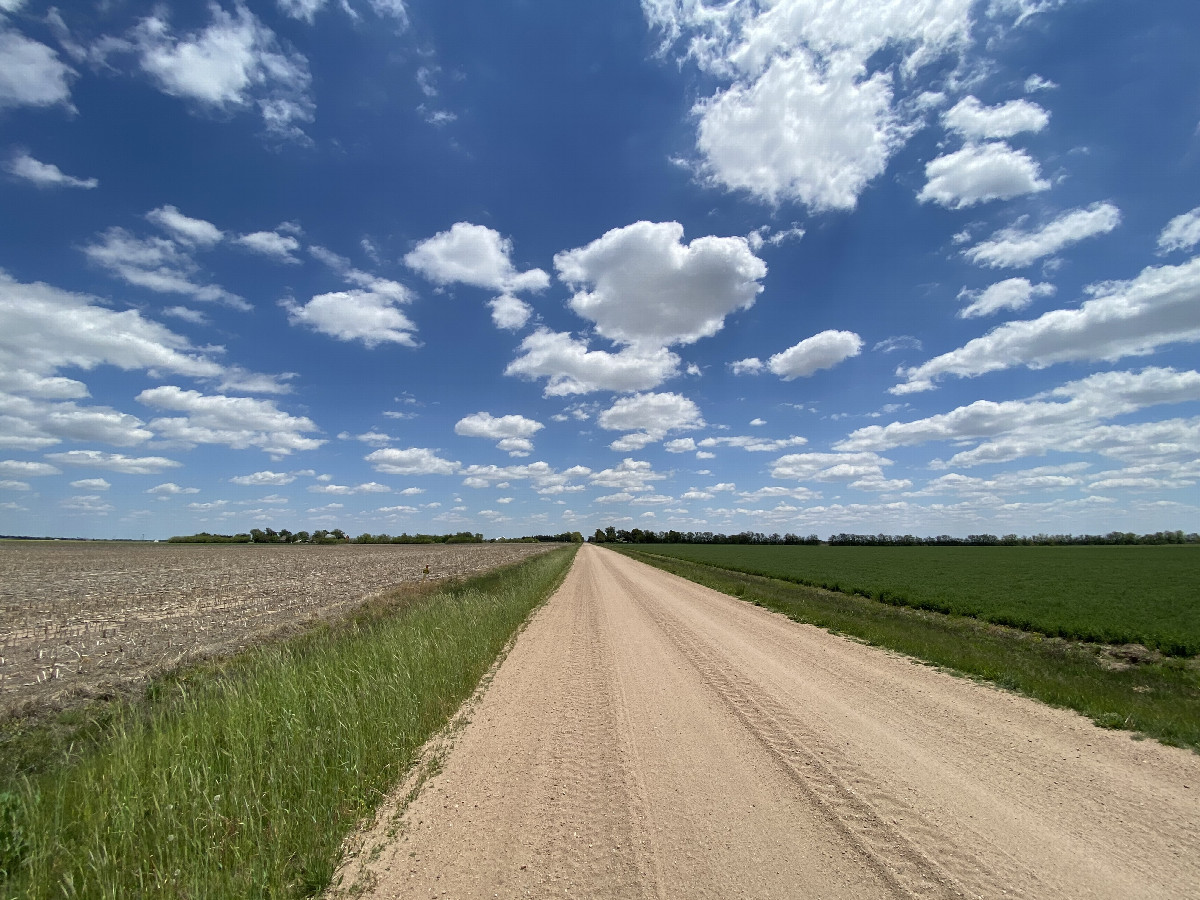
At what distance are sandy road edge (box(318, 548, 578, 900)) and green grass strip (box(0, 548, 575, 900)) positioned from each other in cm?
11

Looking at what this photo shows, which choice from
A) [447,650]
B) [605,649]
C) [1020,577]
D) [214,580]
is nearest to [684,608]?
[605,649]

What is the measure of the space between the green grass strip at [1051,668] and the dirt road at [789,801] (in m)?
0.66

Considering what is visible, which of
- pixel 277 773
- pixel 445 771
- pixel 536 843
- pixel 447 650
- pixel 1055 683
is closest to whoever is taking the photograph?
pixel 536 843

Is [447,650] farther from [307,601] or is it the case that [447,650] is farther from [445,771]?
[307,601]

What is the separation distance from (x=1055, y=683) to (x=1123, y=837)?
6104 millimetres

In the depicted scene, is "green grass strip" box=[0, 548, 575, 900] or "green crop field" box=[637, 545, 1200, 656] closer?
"green grass strip" box=[0, 548, 575, 900]

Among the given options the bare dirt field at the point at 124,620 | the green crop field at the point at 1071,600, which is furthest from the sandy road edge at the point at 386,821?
the green crop field at the point at 1071,600

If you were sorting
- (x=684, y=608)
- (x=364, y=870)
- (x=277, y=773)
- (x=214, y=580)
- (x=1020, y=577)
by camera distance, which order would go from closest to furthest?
(x=364, y=870)
(x=277, y=773)
(x=684, y=608)
(x=214, y=580)
(x=1020, y=577)

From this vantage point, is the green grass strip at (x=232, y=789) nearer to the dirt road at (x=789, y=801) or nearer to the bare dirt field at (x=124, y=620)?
the dirt road at (x=789, y=801)

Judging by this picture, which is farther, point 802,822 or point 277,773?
point 277,773

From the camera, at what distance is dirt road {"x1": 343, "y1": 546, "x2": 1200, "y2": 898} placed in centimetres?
363

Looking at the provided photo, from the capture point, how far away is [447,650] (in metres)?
10.2

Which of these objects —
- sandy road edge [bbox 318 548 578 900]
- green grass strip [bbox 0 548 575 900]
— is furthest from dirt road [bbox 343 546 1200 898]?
green grass strip [bbox 0 548 575 900]

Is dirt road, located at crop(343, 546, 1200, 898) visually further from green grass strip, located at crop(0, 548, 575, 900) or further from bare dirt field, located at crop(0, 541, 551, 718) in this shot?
bare dirt field, located at crop(0, 541, 551, 718)
